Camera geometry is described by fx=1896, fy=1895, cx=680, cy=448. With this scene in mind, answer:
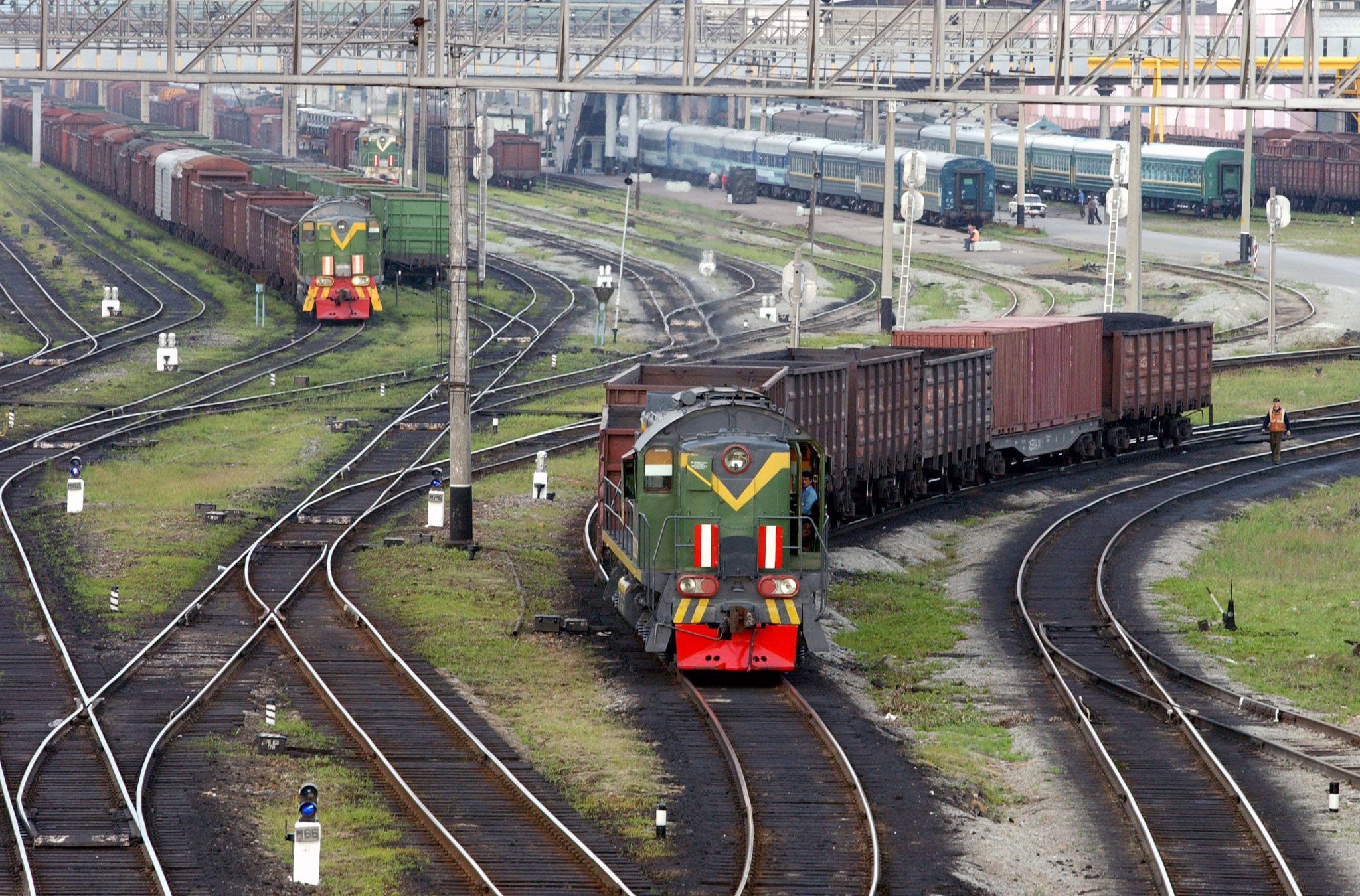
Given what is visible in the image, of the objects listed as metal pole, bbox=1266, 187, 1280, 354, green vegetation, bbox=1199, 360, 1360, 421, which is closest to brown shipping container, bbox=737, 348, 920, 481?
green vegetation, bbox=1199, 360, 1360, 421

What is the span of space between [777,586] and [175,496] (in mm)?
15897

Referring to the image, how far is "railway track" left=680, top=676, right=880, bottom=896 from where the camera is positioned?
15906mm

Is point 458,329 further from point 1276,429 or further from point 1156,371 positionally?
point 1276,429

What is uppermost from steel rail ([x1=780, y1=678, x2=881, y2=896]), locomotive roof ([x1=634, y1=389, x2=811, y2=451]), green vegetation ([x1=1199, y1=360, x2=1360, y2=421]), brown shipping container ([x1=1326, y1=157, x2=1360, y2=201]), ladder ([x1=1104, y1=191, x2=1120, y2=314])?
brown shipping container ([x1=1326, y1=157, x2=1360, y2=201])

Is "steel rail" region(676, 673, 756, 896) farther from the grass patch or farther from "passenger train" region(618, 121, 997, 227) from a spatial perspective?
"passenger train" region(618, 121, 997, 227)

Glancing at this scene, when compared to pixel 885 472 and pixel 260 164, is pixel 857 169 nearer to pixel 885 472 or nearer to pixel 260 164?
pixel 260 164

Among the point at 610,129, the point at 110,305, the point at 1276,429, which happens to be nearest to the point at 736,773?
the point at 1276,429

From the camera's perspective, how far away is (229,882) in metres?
15.5

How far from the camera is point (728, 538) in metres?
22.0

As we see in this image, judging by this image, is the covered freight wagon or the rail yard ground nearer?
the rail yard ground

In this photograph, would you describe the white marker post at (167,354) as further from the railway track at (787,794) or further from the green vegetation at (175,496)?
the railway track at (787,794)

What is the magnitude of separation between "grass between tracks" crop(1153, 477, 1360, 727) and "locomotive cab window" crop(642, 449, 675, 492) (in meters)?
7.77

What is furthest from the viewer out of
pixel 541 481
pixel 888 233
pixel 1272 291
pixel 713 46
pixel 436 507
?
pixel 713 46

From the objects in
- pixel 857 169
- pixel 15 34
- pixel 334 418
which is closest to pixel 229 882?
pixel 334 418
